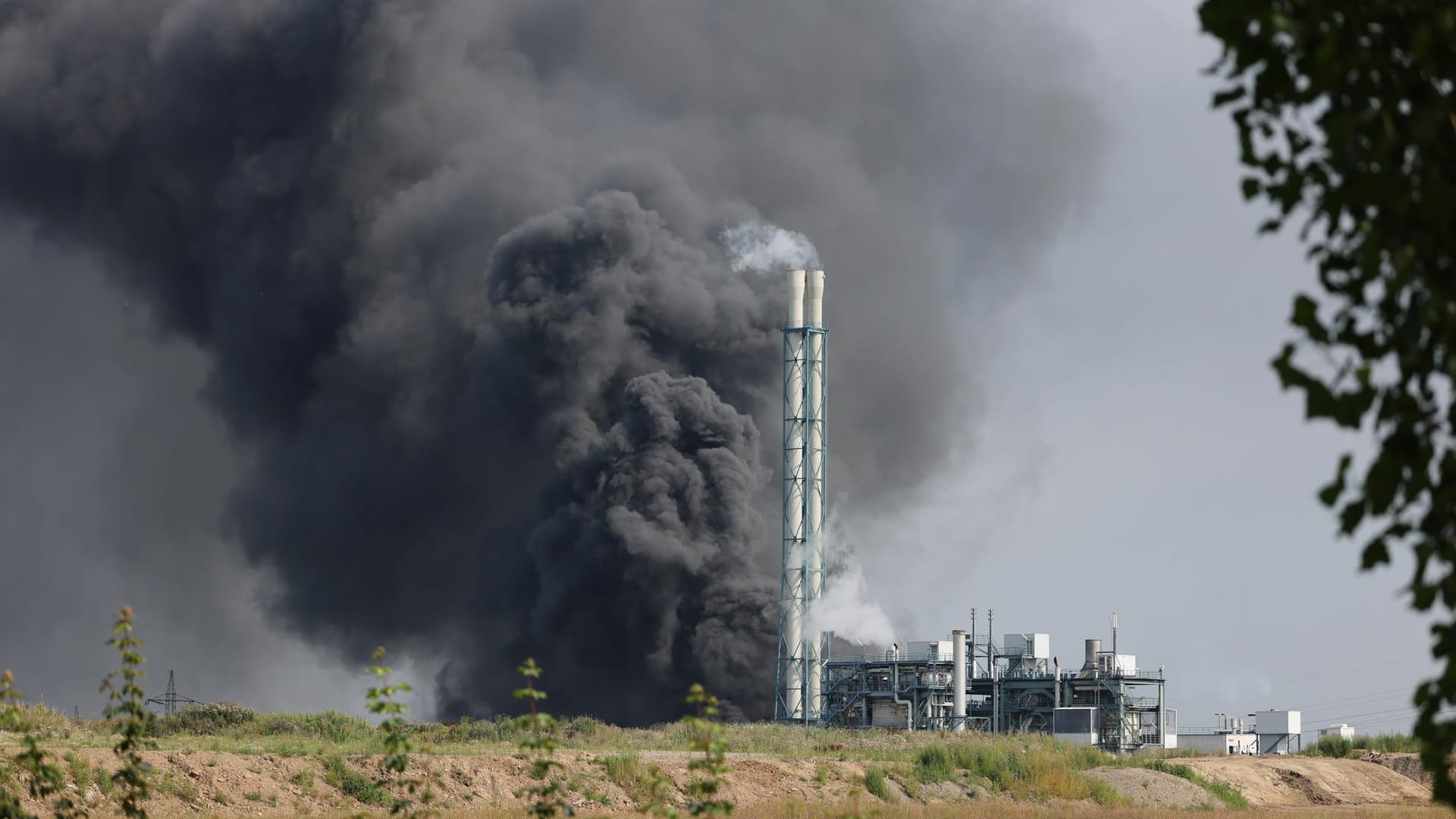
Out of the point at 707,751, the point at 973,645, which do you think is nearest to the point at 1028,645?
the point at 973,645

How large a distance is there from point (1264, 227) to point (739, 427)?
286ft

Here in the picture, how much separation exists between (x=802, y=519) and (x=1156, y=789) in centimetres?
4170

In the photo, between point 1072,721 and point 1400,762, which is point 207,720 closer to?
point 1072,721

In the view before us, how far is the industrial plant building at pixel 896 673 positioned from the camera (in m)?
75.7

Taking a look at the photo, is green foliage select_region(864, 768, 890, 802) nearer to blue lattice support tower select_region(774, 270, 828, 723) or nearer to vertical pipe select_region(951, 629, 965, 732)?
vertical pipe select_region(951, 629, 965, 732)

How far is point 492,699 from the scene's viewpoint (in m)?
91.9

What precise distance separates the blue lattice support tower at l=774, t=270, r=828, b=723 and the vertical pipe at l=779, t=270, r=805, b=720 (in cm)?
4

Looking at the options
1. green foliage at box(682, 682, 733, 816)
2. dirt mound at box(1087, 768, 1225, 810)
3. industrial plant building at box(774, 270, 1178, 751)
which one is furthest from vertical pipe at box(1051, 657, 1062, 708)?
green foliage at box(682, 682, 733, 816)

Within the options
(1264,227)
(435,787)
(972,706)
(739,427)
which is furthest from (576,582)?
(1264,227)

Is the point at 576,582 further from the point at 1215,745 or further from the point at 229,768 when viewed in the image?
the point at 229,768

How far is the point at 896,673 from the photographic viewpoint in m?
79.4

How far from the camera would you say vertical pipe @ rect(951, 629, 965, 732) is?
74625 millimetres

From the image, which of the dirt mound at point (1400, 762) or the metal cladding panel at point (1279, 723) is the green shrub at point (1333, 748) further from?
the metal cladding panel at point (1279, 723)

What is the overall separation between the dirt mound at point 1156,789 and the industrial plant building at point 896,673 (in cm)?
2521
